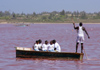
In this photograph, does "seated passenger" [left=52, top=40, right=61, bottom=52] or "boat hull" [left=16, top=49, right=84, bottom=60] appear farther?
"seated passenger" [left=52, top=40, right=61, bottom=52]

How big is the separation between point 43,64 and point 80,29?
10.2ft

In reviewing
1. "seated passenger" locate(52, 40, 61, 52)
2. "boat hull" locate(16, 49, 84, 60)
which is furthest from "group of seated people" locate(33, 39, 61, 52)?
"boat hull" locate(16, 49, 84, 60)

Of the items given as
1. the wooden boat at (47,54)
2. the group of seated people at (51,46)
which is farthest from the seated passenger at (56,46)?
the wooden boat at (47,54)

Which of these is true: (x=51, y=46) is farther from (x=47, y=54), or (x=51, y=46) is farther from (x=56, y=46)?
(x=47, y=54)

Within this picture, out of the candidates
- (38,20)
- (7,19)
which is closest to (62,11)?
(38,20)

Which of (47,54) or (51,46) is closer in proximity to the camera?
(47,54)

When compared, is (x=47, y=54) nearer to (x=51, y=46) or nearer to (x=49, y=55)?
(x=49, y=55)

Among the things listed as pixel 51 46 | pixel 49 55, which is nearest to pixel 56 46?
pixel 51 46

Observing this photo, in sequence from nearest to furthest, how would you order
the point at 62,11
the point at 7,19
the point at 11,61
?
1. the point at 11,61
2. the point at 7,19
3. the point at 62,11

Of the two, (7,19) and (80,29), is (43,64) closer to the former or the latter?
(80,29)

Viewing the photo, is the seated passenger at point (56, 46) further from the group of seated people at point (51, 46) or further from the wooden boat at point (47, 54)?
the wooden boat at point (47, 54)

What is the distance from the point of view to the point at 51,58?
2033 centimetres

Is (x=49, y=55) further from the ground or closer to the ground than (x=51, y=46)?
closer to the ground

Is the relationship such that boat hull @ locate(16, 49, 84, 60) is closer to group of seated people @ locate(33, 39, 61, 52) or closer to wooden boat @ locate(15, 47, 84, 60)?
wooden boat @ locate(15, 47, 84, 60)
